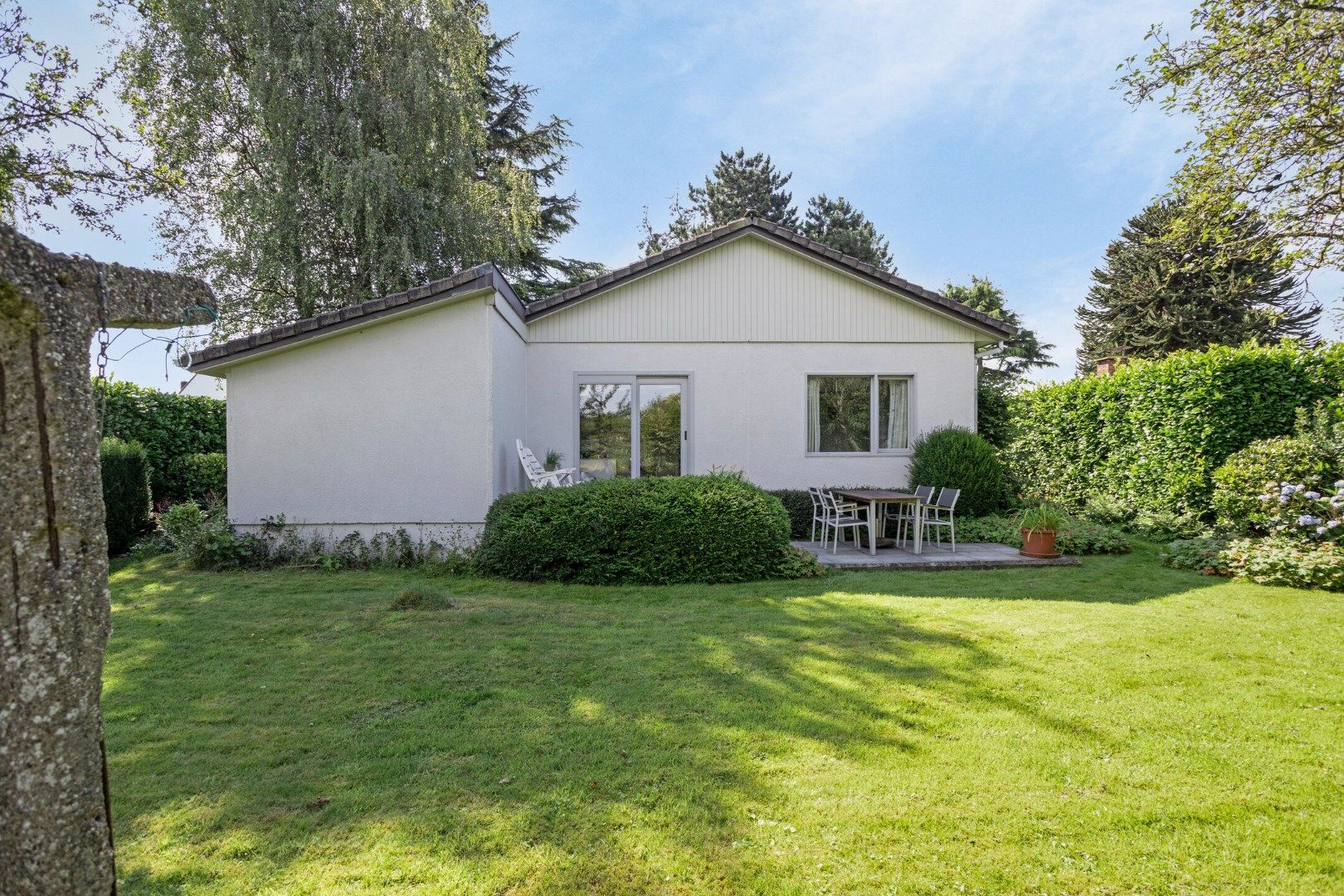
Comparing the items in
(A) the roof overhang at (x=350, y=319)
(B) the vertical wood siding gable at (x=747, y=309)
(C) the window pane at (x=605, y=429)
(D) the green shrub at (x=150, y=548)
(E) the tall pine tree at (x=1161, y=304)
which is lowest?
(D) the green shrub at (x=150, y=548)

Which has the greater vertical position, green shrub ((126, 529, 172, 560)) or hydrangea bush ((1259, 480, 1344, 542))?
A: hydrangea bush ((1259, 480, 1344, 542))

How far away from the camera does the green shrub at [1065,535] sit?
9.02 m

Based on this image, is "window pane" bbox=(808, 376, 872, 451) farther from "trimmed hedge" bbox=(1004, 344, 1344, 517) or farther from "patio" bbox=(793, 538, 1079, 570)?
"trimmed hedge" bbox=(1004, 344, 1344, 517)

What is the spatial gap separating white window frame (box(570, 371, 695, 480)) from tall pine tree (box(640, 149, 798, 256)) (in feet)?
75.0

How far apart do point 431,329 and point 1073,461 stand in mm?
11776

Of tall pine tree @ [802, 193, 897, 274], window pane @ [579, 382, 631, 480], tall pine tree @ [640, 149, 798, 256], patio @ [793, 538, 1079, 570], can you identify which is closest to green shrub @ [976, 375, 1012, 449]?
patio @ [793, 538, 1079, 570]

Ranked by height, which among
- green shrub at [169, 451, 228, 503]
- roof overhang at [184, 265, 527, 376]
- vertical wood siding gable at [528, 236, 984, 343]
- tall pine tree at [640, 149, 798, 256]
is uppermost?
tall pine tree at [640, 149, 798, 256]

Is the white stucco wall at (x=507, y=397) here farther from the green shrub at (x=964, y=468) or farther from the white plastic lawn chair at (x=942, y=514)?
the green shrub at (x=964, y=468)

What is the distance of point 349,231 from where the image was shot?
14.1 m

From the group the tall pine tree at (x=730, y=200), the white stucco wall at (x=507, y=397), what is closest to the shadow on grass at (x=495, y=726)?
Result: the white stucco wall at (x=507, y=397)

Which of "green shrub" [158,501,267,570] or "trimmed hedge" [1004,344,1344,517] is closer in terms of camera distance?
"green shrub" [158,501,267,570]

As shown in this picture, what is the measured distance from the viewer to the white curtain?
11.3 metres

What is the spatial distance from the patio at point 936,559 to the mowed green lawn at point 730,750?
7.13 feet

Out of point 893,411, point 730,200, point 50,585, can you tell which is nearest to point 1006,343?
point 730,200
